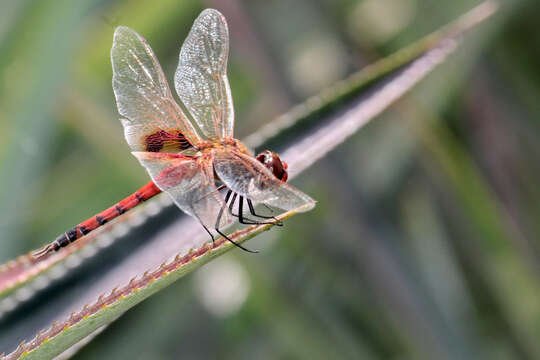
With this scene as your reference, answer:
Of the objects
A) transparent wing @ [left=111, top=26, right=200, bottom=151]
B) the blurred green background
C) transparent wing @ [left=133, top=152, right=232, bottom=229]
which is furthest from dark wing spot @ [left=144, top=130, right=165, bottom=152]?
the blurred green background

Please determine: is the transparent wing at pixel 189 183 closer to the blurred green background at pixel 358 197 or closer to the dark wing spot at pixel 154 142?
the dark wing spot at pixel 154 142

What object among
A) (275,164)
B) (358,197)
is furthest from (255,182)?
(358,197)

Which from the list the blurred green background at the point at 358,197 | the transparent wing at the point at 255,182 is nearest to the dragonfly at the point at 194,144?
the transparent wing at the point at 255,182

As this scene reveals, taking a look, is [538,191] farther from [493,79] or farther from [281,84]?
[281,84]

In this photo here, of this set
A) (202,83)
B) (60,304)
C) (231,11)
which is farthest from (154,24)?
(60,304)

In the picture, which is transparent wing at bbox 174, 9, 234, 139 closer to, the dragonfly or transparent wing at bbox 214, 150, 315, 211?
the dragonfly

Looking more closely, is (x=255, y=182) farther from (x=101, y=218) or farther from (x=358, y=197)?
(x=358, y=197)

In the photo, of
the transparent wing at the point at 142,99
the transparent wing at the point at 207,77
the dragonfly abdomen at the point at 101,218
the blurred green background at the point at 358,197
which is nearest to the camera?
the dragonfly abdomen at the point at 101,218
